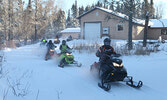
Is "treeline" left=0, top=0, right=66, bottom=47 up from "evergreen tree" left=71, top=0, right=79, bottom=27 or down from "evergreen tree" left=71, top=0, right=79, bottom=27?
down

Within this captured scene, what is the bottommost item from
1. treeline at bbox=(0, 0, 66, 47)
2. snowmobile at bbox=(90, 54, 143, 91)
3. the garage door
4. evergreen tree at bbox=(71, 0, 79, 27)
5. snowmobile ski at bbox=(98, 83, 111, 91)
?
snowmobile ski at bbox=(98, 83, 111, 91)

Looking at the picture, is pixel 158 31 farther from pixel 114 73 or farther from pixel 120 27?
pixel 114 73

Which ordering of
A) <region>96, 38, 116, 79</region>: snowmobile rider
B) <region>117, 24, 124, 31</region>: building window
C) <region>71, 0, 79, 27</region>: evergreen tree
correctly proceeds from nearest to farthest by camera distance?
<region>96, 38, 116, 79</region>: snowmobile rider
<region>117, 24, 124, 31</region>: building window
<region>71, 0, 79, 27</region>: evergreen tree

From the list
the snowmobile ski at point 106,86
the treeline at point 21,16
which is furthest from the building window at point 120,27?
the snowmobile ski at point 106,86

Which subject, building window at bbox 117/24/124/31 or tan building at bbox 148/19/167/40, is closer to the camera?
building window at bbox 117/24/124/31

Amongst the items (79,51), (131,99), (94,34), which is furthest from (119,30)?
(131,99)

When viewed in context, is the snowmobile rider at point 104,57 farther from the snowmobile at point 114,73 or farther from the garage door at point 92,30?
the garage door at point 92,30

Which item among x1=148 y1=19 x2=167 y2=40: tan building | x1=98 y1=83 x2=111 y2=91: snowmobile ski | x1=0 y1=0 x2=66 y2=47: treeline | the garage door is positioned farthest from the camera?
x1=0 y1=0 x2=66 y2=47: treeline

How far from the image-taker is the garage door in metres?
26.2

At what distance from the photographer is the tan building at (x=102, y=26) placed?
24859 millimetres

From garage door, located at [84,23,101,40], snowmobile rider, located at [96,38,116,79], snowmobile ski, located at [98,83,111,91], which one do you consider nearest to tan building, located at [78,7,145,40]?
garage door, located at [84,23,101,40]

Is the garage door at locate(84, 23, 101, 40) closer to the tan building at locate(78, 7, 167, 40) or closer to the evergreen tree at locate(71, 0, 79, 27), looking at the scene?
the tan building at locate(78, 7, 167, 40)

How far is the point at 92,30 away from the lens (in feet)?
86.7

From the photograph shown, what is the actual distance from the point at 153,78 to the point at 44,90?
404 cm
